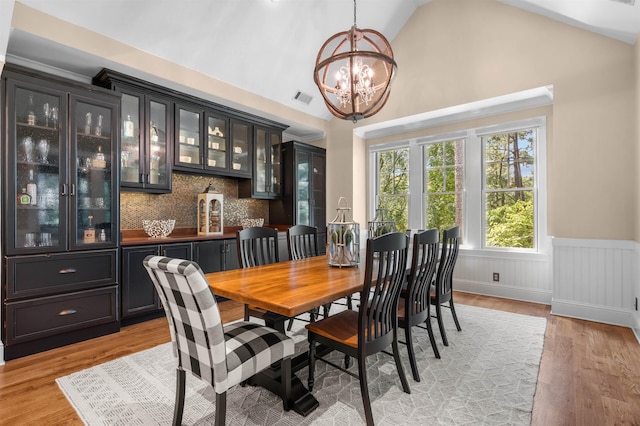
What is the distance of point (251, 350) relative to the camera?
1614 mm

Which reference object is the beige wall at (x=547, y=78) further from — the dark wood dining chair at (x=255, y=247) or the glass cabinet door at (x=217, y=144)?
the dark wood dining chair at (x=255, y=247)

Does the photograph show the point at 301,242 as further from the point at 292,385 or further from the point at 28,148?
the point at 28,148

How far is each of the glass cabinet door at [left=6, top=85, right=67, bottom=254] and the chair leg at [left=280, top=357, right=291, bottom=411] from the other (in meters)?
2.36

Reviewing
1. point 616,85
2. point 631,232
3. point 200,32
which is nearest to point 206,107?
point 200,32

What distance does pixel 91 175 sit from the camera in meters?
3.05

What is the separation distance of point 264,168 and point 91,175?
234 centimetres

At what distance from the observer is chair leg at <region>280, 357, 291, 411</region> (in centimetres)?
180

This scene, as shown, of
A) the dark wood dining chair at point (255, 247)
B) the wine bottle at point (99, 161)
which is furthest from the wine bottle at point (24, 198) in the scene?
the dark wood dining chair at point (255, 247)

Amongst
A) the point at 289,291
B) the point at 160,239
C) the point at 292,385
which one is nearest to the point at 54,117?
the point at 160,239

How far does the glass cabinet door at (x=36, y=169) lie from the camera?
2588 mm

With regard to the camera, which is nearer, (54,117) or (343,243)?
(343,243)

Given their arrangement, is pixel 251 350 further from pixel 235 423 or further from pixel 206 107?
pixel 206 107

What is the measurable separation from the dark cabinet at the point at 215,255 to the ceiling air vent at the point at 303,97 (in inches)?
94.2

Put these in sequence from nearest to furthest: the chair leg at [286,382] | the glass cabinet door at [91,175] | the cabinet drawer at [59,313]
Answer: the chair leg at [286,382] → the cabinet drawer at [59,313] → the glass cabinet door at [91,175]
